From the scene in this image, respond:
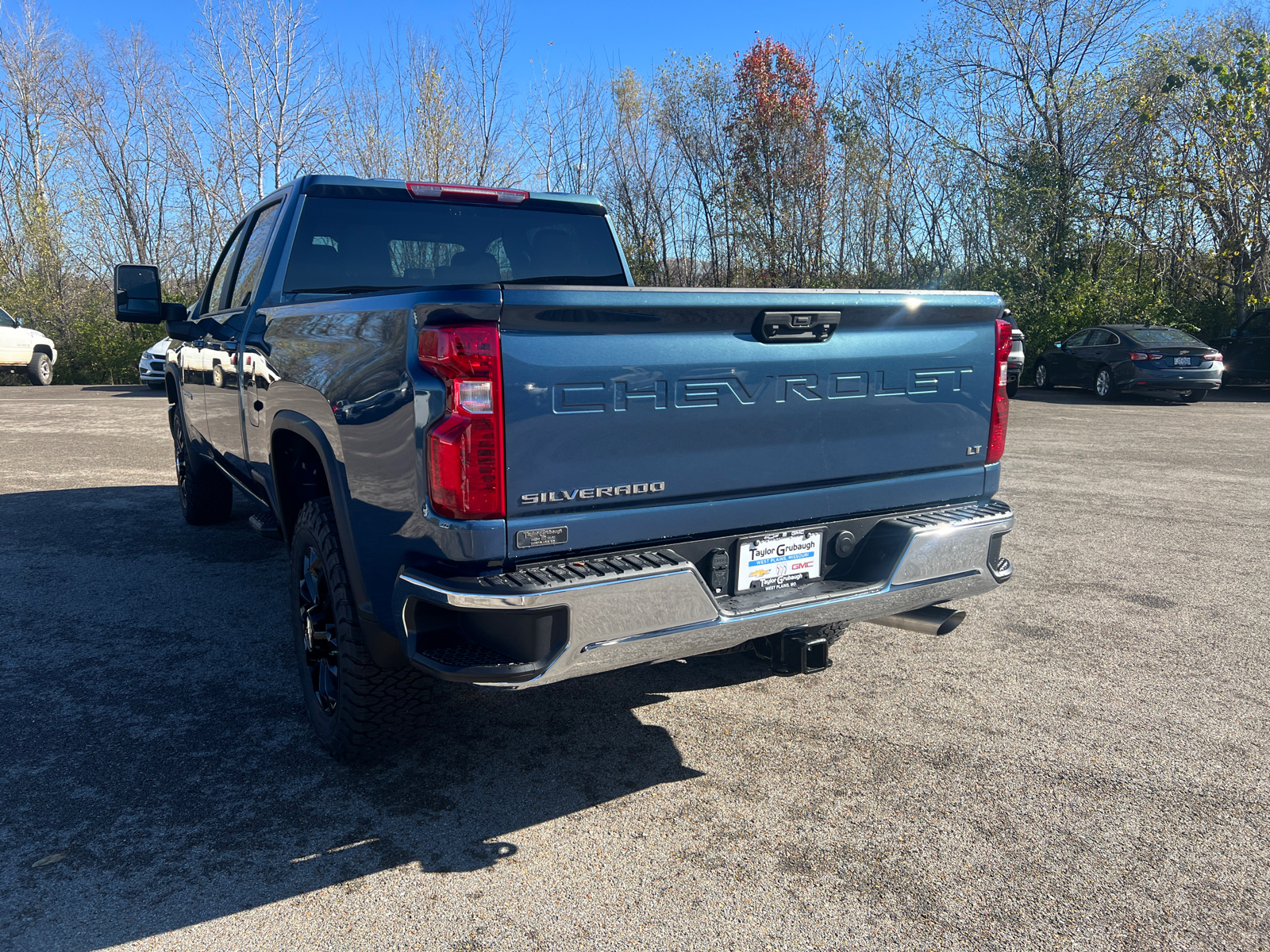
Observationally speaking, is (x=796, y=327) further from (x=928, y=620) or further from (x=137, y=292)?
(x=137, y=292)

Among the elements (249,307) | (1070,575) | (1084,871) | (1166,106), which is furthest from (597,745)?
(1166,106)

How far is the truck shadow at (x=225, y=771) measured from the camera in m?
2.54

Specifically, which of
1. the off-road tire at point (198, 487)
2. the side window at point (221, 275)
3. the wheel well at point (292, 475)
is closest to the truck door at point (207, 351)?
the side window at point (221, 275)

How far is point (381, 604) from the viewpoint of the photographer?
2.76 meters

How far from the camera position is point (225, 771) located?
3.15m

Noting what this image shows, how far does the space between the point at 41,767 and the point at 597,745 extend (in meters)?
1.94

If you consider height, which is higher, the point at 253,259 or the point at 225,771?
the point at 253,259

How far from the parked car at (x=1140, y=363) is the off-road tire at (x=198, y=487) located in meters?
15.7

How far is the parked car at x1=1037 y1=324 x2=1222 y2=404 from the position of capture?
53.5 ft

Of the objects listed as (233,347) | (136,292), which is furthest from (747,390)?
(136,292)

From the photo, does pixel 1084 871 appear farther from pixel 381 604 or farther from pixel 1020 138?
pixel 1020 138

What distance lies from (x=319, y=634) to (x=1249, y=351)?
2033 cm

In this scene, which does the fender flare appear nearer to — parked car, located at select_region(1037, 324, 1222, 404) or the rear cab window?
the rear cab window

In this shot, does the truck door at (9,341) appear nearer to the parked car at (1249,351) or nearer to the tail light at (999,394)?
the tail light at (999,394)
